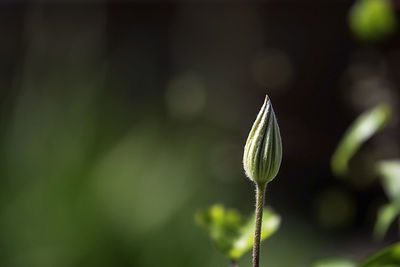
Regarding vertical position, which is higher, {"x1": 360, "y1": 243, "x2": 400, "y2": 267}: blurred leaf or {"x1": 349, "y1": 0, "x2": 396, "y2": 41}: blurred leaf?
{"x1": 349, "y1": 0, "x2": 396, "y2": 41}: blurred leaf

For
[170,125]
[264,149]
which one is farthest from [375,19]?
[170,125]

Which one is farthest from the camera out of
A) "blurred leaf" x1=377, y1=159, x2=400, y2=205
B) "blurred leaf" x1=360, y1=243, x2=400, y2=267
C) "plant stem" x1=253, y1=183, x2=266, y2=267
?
"blurred leaf" x1=377, y1=159, x2=400, y2=205

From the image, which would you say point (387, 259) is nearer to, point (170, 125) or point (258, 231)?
point (258, 231)

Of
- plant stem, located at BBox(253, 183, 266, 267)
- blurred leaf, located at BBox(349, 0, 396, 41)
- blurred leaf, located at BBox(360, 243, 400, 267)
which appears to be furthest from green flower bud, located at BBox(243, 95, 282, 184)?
blurred leaf, located at BBox(349, 0, 396, 41)

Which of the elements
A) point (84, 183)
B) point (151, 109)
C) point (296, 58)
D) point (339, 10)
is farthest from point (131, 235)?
point (339, 10)

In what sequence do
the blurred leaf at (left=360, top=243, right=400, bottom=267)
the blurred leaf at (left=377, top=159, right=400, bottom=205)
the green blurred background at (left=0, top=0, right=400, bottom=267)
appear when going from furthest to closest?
the green blurred background at (left=0, top=0, right=400, bottom=267) < the blurred leaf at (left=377, top=159, right=400, bottom=205) < the blurred leaf at (left=360, top=243, right=400, bottom=267)

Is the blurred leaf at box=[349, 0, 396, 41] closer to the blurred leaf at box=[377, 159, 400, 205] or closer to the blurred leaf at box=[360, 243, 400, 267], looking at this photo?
the blurred leaf at box=[377, 159, 400, 205]

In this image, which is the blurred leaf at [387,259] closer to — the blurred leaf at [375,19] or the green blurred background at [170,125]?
the blurred leaf at [375,19]
